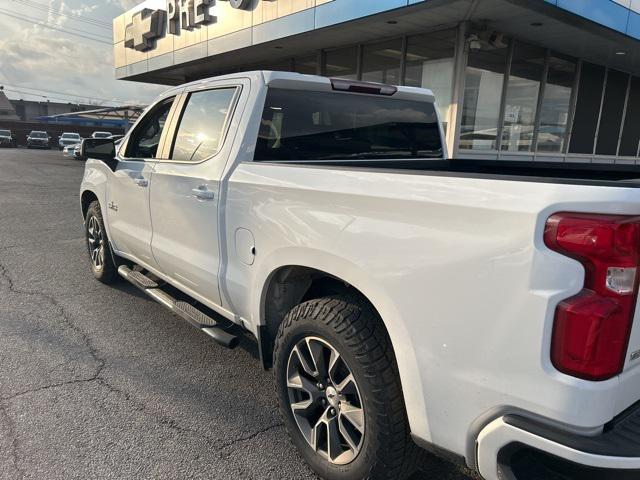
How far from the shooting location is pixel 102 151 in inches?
173

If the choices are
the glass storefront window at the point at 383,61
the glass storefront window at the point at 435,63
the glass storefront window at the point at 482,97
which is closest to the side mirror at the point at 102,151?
the glass storefront window at the point at 435,63

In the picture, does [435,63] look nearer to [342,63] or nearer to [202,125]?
[342,63]

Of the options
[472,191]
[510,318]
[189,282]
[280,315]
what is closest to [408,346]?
[510,318]

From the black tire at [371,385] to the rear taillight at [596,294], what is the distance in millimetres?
698

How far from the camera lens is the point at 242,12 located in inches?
523

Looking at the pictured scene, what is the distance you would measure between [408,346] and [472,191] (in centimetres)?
63

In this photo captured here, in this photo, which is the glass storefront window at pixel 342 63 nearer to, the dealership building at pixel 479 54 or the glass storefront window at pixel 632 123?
the dealership building at pixel 479 54

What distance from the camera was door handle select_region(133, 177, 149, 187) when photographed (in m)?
3.76

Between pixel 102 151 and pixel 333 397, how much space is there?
129 inches

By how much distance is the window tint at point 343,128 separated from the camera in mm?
3066

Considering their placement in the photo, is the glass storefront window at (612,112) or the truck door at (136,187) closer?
the truck door at (136,187)

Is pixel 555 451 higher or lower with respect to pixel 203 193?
lower

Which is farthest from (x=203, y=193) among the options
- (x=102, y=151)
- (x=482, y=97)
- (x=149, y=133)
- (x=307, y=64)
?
(x=307, y=64)

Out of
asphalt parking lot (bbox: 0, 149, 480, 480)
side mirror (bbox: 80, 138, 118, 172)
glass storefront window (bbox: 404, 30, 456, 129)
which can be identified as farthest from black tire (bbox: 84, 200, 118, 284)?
glass storefront window (bbox: 404, 30, 456, 129)
